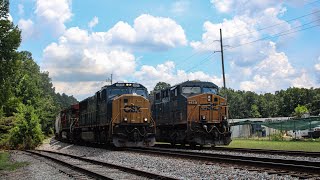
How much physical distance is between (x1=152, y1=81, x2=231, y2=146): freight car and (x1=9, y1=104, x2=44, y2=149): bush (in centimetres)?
1207

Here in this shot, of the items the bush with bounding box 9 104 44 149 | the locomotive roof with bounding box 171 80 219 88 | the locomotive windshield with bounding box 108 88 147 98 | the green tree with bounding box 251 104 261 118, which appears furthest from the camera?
the green tree with bounding box 251 104 261 118

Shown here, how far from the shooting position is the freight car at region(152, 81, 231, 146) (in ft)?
74.6

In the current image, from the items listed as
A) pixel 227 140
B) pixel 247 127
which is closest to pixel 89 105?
pixel 227 140

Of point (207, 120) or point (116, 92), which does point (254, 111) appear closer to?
point (207, 120)

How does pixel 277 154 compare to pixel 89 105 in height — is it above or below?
below

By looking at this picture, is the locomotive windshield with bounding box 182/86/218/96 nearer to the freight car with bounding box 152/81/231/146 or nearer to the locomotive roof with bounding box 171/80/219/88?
the freight car with bounding box 152/81/231/146

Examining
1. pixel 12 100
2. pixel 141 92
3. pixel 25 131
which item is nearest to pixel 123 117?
pixel 141 92

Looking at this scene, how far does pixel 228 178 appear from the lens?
1025cm

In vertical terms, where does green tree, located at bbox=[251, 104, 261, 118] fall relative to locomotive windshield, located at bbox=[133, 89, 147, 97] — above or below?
above

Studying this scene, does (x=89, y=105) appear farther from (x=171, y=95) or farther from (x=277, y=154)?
(x=277, y=154)

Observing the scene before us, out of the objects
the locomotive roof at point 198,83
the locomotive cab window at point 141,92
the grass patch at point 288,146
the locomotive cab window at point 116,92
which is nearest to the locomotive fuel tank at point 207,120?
the locomotive roof at point 198,83

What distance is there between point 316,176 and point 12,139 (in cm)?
2729

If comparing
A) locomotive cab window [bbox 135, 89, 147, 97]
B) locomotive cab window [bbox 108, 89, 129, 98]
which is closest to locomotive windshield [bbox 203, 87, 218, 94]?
locomotive cab window [bbox 135, 89, 147, 97]

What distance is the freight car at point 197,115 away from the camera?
74.6 feet
